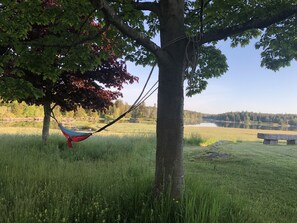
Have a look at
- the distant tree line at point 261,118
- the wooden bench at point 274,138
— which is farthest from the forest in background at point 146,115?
the wooden bench at point 274,138

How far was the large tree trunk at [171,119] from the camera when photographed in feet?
11.0

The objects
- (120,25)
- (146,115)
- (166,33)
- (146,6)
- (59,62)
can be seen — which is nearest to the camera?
(120,25)

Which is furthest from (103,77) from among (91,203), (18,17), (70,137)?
(91,203)

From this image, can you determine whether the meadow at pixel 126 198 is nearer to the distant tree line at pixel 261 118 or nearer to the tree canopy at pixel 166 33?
the tree canopy at pixel 166 33

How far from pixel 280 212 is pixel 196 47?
2.69 meters

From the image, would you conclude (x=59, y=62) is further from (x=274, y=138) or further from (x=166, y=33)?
(x=274, y=138)

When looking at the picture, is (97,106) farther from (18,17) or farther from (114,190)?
(114,190)

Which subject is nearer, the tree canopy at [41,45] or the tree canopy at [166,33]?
the tree canopy at [166,33]

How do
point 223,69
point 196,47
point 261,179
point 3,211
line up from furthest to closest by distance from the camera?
1. point 223,69
2. point 261,179
3. point 196,47
4. point 3,211

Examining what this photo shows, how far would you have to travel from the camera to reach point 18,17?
4137 millimetres

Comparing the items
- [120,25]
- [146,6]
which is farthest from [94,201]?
[146,6]

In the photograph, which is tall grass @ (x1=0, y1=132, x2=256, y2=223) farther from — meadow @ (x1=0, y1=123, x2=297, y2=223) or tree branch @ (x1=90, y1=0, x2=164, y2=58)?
tree branch @ (x1=90, y1=0, x2=164, y2=58)

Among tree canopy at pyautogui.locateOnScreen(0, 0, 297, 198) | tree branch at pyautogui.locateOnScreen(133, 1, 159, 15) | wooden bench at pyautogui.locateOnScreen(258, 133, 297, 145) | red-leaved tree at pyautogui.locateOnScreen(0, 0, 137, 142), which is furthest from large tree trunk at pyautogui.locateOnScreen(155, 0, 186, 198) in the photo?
wooden bench at pyautogui.locateOnScreen(258, 133, 297, 145)

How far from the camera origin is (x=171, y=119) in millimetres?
3424
